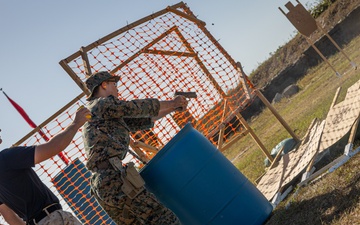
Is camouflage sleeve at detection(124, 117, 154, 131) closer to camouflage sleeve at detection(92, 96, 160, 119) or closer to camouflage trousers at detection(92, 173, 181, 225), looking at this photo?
camouflage sleeve at detection(92, 96, 160, 119)

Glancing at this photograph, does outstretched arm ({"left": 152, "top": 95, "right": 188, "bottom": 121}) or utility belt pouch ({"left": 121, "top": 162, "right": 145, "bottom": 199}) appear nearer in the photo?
utility belt pouch ({"left": 121, "top": 162, "right": 145, "bottom": 199})

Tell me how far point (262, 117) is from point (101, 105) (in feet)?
45.3

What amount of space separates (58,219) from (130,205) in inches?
25.0

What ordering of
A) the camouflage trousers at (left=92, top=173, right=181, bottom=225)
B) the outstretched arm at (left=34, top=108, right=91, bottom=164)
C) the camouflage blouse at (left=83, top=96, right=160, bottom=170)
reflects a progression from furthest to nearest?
1. the camouflage blouse at (left=83, top=96, right=160, bottom=170)
2. the camouflage trousers at (left=92, top=173, right=181, bottom=225)
3. the outstretched arm at (left=34, top=108, right=91, bottom=164)

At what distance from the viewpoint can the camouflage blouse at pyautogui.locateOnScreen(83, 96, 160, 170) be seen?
513 centimetres

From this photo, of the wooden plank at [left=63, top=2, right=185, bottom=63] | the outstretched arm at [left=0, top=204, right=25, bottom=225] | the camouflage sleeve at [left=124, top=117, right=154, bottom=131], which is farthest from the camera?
the wooden plank at [left=63, top=2, right=185, bottom=63]

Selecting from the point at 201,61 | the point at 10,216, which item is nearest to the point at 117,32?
the point at 201,61

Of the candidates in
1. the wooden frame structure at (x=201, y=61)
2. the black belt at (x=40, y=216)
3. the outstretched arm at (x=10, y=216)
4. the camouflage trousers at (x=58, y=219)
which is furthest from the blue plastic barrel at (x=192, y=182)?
the wooden frame structure at (x=201, y=61)

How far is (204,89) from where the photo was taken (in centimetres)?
949

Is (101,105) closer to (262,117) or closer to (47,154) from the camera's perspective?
(47,154)

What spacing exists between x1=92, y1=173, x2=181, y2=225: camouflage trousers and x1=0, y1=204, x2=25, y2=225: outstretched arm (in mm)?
799

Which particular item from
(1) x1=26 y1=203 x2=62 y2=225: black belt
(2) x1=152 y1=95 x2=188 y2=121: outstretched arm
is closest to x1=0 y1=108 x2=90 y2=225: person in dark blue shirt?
(1) x1=26 y1=203 x2=62 y2=225: black belt

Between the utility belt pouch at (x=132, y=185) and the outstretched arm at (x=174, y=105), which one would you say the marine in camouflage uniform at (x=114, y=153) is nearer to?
the utility belt pouch at (x=132, y=185)

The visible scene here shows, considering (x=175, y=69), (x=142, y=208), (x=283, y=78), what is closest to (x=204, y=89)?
(x=175, y=69)
